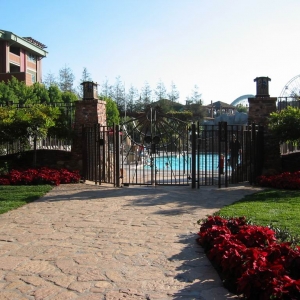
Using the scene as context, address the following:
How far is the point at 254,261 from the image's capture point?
365cm

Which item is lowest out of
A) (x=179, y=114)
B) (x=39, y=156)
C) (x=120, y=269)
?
(x=120, y=269)

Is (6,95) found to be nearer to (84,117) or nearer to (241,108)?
(84,117)

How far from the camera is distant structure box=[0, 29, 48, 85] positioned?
41.2 m

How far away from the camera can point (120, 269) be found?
4367 millimetres

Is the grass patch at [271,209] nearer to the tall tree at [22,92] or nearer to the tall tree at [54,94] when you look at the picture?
the tall tree at [22,92]

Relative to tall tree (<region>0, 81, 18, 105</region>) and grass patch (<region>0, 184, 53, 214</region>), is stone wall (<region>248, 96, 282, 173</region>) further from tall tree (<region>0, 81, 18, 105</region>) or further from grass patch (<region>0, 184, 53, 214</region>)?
tall tree (<region>0, 81, 18, 105</region>)

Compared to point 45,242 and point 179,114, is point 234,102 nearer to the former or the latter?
point 179,114

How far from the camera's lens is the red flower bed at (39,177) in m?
11.1

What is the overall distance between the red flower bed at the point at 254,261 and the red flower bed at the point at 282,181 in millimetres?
5298

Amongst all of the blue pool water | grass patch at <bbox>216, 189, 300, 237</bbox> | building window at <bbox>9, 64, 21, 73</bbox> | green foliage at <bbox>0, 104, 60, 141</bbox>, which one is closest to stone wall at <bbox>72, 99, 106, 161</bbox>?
green foliage at <bbox>0, 104, 60, 141</bbox>

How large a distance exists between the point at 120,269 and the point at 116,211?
3221mm

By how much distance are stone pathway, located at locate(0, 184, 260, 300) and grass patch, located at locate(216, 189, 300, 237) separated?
0.51 m

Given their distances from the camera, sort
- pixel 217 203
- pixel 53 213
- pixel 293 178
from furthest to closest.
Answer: pixel 293 178 → pixel 217 203 → pixel 53 213

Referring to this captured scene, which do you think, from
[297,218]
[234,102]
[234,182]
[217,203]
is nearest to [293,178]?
[234,182]
